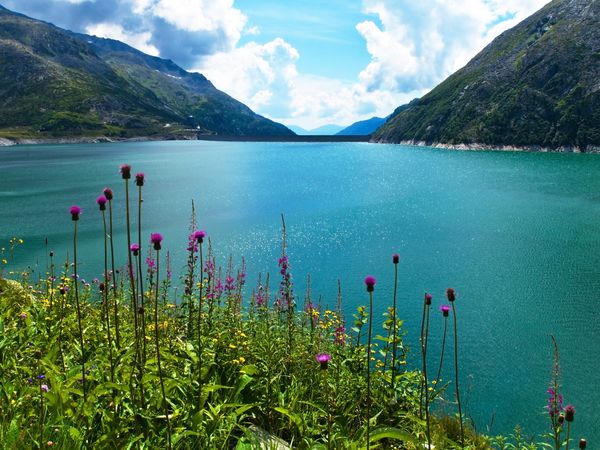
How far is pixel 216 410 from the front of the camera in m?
5.28

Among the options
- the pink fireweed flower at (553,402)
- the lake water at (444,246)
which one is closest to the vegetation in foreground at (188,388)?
the pink fireweed flower at (553,402)

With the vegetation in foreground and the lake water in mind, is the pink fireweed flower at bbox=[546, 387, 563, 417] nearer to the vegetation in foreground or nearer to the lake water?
the vegetation in foreground

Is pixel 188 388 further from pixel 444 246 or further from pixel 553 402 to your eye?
pixel 444 246

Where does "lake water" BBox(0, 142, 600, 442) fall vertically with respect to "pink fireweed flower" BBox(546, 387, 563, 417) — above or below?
below

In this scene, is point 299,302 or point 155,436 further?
point 299,302

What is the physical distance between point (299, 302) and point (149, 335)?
19.0 m

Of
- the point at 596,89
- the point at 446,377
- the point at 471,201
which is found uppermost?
the point at 596,89

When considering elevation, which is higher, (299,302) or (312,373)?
(312,373)

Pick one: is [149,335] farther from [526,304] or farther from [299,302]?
[526,304]

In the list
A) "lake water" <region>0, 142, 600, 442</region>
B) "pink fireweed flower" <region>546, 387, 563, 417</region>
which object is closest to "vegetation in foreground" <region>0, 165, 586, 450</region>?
"pink fireweed flower" <region>546, 387, 563, 417</region>

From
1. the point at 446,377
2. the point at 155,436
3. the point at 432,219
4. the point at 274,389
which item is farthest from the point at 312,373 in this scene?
the point at 432,219

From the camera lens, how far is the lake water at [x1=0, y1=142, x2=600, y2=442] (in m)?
19.3

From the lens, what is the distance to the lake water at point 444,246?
63.4ft

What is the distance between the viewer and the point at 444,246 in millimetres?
40812
